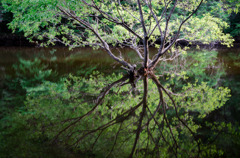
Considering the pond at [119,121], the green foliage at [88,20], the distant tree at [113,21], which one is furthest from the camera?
the green foliage at [88,20]

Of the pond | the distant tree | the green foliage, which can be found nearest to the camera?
the pond

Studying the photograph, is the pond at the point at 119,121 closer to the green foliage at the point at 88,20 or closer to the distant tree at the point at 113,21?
the distant tree at the point at 113,21

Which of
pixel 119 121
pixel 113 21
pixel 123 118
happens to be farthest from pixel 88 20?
pixel 119 121

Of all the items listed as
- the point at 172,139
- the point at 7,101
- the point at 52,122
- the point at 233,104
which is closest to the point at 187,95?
the point at 233,104

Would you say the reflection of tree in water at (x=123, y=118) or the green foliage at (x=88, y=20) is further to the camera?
the green foliage at (x=88, y=20)

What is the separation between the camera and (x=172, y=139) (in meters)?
3.32

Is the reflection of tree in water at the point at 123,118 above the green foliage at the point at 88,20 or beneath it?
beneath

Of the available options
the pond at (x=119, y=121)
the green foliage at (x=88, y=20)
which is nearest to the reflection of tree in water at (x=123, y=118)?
the pond at (x=119, y=121)

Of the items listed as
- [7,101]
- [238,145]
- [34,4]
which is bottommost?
[238,145]

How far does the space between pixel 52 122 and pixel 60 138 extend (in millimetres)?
717

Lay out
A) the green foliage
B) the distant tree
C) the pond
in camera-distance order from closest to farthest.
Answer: the pond < the distant tree < the green foliage

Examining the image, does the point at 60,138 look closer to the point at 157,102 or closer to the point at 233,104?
the point at 157,102

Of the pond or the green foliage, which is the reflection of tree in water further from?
the green foliage

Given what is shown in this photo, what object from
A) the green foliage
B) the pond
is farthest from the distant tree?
the pond
